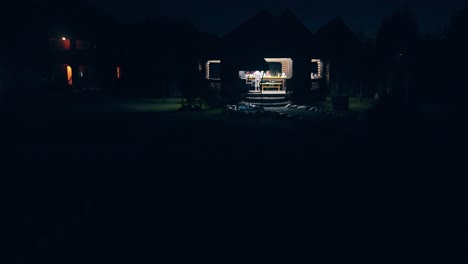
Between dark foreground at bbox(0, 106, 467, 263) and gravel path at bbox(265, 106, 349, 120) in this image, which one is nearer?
dark foreground at bbox(0, 106, 467, 263)

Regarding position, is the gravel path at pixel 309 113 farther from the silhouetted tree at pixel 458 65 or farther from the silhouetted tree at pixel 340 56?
the silhouetted tree at pixel 458 65

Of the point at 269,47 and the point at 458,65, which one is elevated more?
the point at 269,47

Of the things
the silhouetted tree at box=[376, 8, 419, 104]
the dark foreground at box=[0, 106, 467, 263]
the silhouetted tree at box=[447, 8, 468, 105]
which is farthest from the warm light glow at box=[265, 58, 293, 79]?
the dark foreground at box=[0, 106, 467, 263]

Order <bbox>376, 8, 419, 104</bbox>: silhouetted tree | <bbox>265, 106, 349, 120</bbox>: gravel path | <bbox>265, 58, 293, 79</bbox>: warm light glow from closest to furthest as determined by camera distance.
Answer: <bbox>265, 106, 349, 120</bbox>: gravel path < <bbox>376, 8, 419, 104</bbox>: silhouetted tree < <bbox>265, 58, 293, 79</bbox>: warm light glow

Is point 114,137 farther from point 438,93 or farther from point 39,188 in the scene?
point 438,93

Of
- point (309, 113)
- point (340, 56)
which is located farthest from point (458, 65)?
point (309, 113)

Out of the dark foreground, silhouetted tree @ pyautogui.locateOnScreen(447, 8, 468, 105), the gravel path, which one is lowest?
the dark foreground

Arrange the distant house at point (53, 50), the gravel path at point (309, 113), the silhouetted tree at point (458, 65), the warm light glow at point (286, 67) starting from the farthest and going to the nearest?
the distant house at point (53, 50) < the warm light glow at point (286, 67) < the silhouetted tree at point (458, 65) < the gravel path at point (309, 113)

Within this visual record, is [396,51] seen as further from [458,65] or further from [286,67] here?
[286,67]

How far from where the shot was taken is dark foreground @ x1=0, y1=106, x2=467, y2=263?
477cm

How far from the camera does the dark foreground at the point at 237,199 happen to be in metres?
4.77

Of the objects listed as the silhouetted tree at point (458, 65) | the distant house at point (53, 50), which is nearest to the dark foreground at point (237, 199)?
the silhouetted tree at point (458, 65)

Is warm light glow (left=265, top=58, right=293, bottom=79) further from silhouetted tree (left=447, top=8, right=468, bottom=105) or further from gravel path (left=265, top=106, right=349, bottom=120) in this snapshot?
silhouetted tree (left=447, top=8, right=468, bottom=105)

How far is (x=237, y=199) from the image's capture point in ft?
20.9
